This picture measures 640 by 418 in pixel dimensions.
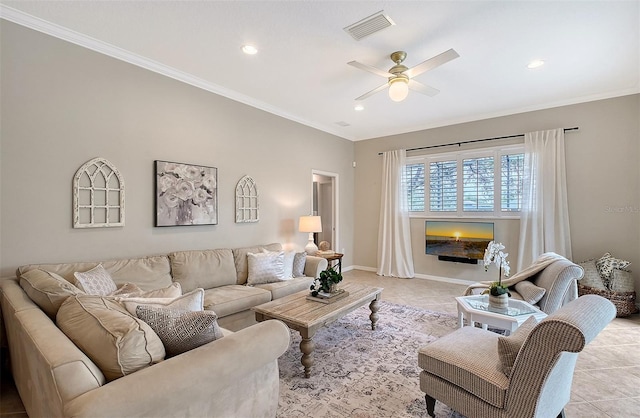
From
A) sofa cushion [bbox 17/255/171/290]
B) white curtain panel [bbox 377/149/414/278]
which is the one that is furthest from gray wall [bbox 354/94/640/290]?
sofa cushion [bbox 17/255/171/290]

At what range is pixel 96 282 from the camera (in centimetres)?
242

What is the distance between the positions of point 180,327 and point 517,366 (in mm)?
1694

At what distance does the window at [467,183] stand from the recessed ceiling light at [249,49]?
393cm

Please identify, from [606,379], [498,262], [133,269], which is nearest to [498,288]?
[498,262]

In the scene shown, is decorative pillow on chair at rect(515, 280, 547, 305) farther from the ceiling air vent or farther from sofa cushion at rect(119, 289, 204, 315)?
sofa cushion at rect(119, 289, 204, 315)

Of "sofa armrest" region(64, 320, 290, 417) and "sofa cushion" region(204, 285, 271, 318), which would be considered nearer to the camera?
"sofa armrest" region(64, 320, 290, 417)

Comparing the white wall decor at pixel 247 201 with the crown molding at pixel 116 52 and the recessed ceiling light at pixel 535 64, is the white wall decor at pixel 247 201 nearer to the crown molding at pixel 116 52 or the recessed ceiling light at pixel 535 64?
the crown molding at pixel 116 52

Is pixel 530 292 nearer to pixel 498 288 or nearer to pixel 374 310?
pixel 498 288

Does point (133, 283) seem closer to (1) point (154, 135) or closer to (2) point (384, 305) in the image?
(1) point (154, 135)

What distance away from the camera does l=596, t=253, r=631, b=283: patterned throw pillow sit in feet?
12.5

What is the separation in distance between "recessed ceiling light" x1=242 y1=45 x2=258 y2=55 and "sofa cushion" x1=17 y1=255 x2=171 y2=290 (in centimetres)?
239

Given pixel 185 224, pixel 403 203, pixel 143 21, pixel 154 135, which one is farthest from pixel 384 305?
pixel 143 21

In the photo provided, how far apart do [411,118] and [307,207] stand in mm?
2521

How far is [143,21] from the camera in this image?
2553 mm
